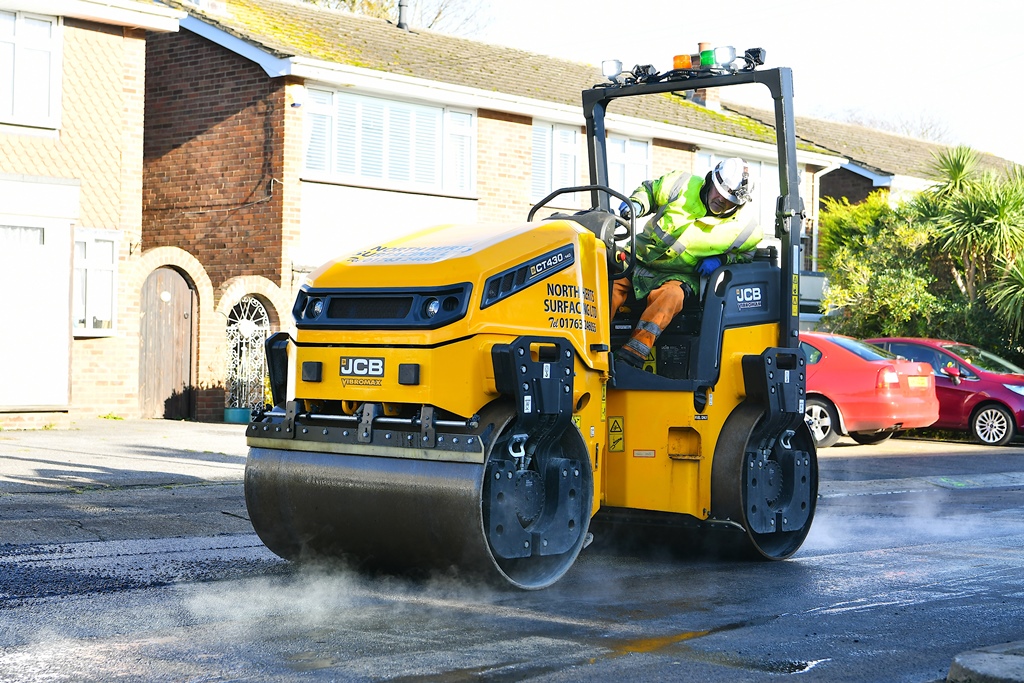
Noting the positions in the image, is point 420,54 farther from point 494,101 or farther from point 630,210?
point 630,210

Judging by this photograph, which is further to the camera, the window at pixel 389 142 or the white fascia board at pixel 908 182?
the white fascia board at pixel 908 182

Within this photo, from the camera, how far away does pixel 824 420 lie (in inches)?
694

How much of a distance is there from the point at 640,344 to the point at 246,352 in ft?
43.2

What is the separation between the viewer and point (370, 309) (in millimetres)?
6859

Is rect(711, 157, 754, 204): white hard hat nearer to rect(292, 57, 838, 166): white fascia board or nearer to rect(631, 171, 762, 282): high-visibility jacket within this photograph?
rect(631, 171, 762, 282): high-visibility jacket

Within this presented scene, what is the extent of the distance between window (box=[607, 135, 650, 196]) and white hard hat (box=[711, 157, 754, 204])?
1869 cm

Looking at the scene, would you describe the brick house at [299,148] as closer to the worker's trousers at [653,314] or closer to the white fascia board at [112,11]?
the white fascia board at [112,11]

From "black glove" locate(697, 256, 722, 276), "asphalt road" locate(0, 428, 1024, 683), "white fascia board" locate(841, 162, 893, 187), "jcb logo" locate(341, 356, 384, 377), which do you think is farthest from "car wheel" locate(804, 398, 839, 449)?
"white fascia board" locate(841, 162, 893, 187)

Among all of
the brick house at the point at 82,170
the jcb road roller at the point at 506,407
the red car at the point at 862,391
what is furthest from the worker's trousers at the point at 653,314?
the brick house at the point at 82,170

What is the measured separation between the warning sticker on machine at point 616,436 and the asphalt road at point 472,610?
2.41ft

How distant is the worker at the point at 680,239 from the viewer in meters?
7.99

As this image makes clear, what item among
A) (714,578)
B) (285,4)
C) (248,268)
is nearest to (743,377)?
(714,578)

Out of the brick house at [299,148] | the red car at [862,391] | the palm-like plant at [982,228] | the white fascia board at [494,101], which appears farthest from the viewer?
the palm-like plant at [982,228]

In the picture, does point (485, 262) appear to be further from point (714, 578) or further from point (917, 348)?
point (917, 348)
